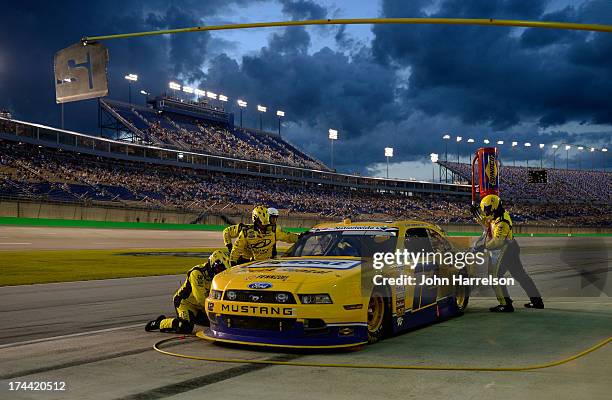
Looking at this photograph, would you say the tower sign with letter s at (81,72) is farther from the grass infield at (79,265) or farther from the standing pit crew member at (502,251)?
the standing pit crew member at (502,251)

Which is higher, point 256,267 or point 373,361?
point 256,267

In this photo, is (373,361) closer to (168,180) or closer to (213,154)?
(168,180)

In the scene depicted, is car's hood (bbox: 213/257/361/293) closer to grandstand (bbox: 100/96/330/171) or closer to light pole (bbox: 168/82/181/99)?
grandstand (bbox: 100/96/330/171)

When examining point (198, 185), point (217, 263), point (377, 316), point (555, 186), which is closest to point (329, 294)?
point (377, 316)

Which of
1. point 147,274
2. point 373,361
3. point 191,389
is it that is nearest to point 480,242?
point 373,361

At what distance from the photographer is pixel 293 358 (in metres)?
5.90

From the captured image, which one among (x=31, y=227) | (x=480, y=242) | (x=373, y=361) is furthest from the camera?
(x=31, y=227)

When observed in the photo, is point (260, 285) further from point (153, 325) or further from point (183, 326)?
point (153, 325)

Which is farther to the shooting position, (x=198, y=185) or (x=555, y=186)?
(x=555, y=186)

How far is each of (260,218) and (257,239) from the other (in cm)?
29

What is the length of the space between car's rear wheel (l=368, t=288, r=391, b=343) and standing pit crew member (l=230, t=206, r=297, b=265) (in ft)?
6.75

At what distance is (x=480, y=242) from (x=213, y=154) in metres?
58.3

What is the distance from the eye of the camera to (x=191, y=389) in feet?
15.4

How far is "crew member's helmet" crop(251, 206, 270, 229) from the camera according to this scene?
829 centimetres
